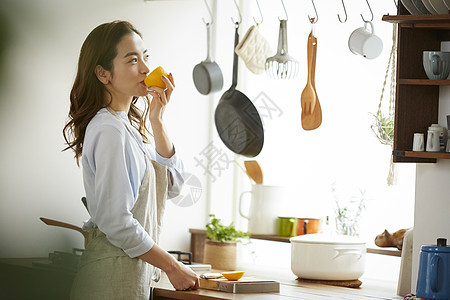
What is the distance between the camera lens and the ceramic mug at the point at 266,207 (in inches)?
100.0

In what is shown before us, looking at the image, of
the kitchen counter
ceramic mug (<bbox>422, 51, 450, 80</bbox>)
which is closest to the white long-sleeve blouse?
the kitchen counter

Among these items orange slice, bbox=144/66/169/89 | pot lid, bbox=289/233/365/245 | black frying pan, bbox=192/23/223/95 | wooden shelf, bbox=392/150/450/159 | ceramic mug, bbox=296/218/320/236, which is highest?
black frying pan, bbox=192/23/223/95

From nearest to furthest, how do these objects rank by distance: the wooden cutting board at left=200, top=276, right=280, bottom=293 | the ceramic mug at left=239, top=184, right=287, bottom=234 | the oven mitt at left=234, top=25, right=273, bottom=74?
the wooden cutting board at left=200, top=276, right=280, bottom=293 < the oven mitt at left=234, top=25, right=273, bottom=74 < the ceramic mug at left=239, top=184, right=287, bottom=234

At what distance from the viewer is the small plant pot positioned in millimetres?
2480

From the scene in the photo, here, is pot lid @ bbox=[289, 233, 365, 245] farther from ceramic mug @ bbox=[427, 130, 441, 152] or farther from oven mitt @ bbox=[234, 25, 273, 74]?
oven mitt @ bbox=[234, 25, 273, 74]

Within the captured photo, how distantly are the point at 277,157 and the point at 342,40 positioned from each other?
0.61 meters

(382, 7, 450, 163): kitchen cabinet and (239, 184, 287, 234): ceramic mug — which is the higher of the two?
(382, 7, 450, 163): kitchen cabinet

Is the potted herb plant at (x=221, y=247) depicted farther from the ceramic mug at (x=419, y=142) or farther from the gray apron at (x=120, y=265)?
the ceramic mug at (x=419, y=142)

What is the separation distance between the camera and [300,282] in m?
2.18

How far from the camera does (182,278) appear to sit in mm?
1673

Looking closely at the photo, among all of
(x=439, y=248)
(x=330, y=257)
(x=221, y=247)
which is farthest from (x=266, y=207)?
(x=439, y=248)

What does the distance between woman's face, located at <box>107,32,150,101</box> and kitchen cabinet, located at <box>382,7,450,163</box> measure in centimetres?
73

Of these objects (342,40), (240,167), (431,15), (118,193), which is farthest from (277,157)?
(118,193)

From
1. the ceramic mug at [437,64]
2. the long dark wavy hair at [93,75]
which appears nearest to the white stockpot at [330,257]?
the ceramic mug at [437,64]
